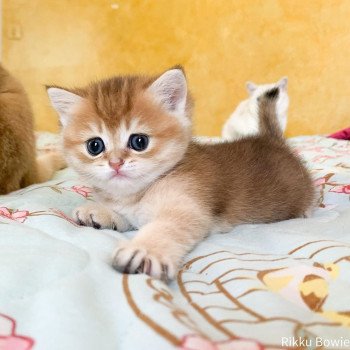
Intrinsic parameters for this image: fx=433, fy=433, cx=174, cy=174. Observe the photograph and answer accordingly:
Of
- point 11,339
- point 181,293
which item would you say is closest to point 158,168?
point 181,293

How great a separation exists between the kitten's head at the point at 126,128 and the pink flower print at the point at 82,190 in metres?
0.25

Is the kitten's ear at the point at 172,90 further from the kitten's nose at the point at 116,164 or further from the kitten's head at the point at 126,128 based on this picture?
the kitten's nose at the point at 116,164

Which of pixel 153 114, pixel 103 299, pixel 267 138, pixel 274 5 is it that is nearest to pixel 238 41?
pixel 274 5

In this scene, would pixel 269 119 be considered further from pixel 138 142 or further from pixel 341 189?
pixel 138 142

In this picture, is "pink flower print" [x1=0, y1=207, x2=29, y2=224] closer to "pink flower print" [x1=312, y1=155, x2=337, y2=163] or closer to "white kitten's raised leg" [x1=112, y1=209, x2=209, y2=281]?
"white kitten's raised leg" [x1=112, y1=209, x2=209, y2=281]

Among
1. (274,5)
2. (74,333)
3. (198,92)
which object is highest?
(274,5)

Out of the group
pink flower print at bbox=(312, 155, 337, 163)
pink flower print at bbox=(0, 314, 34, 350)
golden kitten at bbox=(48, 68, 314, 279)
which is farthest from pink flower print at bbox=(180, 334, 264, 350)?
pink flower print at bbox=(312, 155, 337, 163)

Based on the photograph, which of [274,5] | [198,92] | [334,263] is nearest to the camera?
[334,263]

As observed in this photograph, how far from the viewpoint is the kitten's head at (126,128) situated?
104 cm

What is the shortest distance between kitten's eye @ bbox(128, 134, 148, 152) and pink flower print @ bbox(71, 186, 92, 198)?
0.39 meters

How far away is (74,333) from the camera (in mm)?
496

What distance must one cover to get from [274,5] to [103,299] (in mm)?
3573

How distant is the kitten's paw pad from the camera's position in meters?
1.06

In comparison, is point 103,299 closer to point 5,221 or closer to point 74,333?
point 74,333
